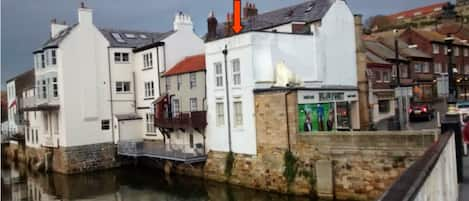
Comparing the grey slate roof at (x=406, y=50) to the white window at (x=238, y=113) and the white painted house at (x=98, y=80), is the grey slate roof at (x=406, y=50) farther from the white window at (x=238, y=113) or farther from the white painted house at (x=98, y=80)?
the white window at (x=238, y=113)

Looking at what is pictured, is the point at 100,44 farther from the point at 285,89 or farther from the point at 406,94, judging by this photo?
the point at 406,94

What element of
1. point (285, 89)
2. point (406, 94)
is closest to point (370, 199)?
point (406, 94)

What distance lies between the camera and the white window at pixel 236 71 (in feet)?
86.9

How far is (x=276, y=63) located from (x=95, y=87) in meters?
16.7

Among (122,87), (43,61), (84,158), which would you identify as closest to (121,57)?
(122,87)

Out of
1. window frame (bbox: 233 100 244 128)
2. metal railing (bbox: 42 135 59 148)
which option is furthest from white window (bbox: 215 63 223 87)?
metal railing (bbox: 42 135 59 148)

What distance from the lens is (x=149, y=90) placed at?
37031 mm

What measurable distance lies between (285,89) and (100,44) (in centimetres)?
1885

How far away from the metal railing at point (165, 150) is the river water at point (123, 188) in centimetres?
136

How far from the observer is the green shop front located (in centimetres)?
2416

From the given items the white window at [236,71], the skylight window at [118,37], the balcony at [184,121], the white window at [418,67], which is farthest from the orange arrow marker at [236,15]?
the white window at [418,67]

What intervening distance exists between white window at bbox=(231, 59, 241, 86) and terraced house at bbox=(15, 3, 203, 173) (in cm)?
1026

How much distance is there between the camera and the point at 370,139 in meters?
19.9

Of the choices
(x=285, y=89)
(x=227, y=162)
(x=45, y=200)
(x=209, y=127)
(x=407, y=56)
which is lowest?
(x=45, y=200)
